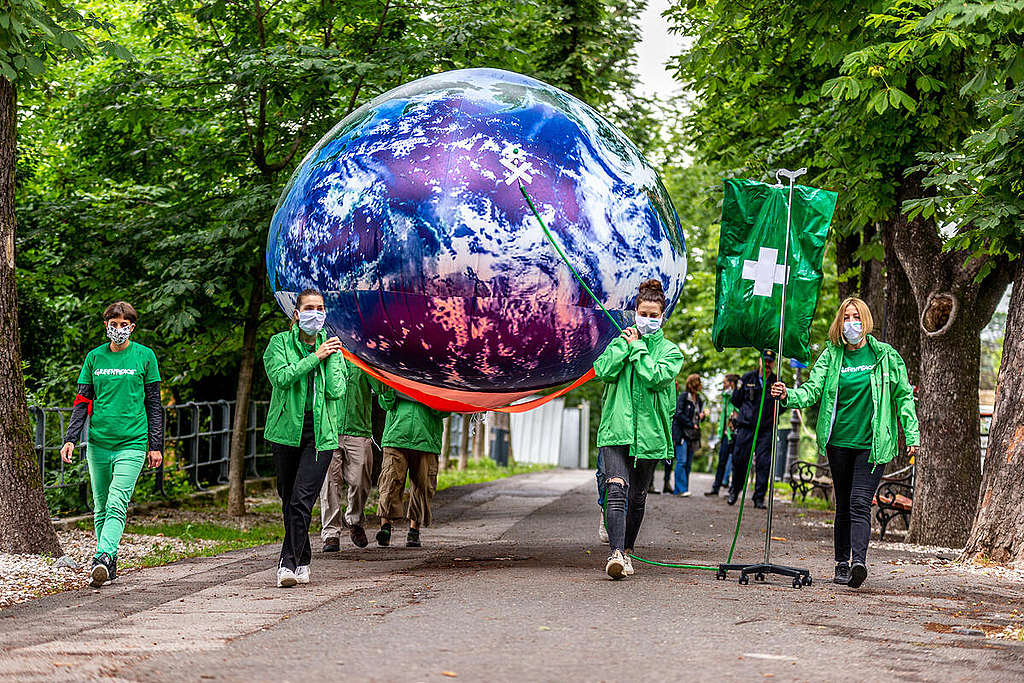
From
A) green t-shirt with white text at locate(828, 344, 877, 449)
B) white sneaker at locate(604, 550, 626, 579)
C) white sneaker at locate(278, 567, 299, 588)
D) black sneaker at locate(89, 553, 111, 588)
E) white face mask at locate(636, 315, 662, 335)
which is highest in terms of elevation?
white face mask at locate(636, 315, 662, 335)

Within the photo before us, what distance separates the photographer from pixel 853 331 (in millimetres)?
8039

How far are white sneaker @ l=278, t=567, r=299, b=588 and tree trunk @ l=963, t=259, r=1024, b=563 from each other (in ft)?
18.0

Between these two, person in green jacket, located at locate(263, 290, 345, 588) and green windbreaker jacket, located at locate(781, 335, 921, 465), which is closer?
person in green jacket, located at locate(263, 290, 345, 588)

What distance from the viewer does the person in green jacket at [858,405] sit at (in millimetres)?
7961

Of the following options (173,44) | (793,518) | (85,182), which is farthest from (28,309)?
(793,518)

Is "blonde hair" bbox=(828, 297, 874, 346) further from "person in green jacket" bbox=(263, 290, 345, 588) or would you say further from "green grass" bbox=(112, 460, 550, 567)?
"green grass" bbox=(112, 460, 550, 567)

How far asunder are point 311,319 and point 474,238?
1107 mm

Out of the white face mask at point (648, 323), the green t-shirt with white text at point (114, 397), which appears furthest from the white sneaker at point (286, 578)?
the white face mask at point (648, 323)

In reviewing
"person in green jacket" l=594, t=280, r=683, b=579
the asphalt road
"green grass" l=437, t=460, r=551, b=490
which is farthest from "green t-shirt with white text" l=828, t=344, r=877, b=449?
"green grass" l=437, t=460, r=551, b=490

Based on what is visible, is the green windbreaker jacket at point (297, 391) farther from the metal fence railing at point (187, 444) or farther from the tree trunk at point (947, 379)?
the tree trunk at point (947, 379)

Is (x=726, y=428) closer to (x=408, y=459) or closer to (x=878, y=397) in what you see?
(x=408, y=459)

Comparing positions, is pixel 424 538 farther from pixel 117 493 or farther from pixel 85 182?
pixel 85 182

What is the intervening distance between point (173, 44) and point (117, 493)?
632 cm

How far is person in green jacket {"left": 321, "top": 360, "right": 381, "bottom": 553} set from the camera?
32.1 feet
